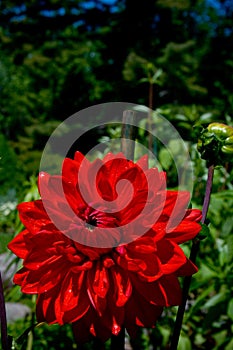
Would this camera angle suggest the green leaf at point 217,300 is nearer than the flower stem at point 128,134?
No

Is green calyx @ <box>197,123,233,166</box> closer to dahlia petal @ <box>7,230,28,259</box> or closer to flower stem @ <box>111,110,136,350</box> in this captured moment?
flower stem @ <box>111,110,136,350</box>

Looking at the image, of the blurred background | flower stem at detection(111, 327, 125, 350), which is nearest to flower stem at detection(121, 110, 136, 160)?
flower stem at detection(111, 327, 125, 350)

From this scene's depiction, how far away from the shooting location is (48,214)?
460mm

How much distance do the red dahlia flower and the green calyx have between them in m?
0.09

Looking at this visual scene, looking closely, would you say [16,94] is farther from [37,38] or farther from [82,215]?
[82,215]

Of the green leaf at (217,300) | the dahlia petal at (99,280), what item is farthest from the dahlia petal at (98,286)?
the green leaf at (217,300)

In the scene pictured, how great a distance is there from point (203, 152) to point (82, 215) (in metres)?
0.17

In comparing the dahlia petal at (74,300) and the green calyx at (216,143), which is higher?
the green calyx at (216,143)

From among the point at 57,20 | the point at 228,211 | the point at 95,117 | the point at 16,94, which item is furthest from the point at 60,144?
the point at 228,211

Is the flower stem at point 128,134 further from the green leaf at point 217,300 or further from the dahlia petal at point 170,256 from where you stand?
the green leaf at point 217,300

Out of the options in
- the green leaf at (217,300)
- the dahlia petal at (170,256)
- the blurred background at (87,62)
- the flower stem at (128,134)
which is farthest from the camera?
the blurred background at (87,62)

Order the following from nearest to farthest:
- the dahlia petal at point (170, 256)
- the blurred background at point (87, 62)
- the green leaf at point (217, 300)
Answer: the dahlia petal at point (170, 256)
the green leaf at point (217, 300)
the blurred background at point (87, 62)

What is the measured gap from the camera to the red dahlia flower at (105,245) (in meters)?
0.45

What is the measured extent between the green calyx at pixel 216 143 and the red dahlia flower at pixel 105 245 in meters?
0.09
